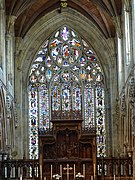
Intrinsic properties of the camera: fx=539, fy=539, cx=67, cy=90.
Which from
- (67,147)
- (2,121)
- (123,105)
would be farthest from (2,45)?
(123,105)

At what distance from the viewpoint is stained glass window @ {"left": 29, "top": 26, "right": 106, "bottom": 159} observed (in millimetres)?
38688

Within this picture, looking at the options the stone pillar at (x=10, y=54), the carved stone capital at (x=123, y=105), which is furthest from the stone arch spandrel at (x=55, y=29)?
the carved stone capital at (x=123, y=105)

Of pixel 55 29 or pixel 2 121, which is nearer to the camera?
pixel 2 121

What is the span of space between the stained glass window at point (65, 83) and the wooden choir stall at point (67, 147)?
20.6 ft

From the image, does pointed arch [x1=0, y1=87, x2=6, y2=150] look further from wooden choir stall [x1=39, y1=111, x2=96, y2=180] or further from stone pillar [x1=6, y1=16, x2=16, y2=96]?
stone pillar [x1=6, y1=16, x2=16, y2=96]

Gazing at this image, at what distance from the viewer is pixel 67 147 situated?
3172 centimetres

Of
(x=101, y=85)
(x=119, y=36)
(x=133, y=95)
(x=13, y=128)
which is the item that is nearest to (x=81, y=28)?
(x=101, y=85)

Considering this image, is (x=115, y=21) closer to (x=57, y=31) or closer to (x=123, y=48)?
(x=123, y=48)

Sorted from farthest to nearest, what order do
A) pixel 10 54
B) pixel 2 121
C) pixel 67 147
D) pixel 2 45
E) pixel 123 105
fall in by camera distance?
pixel 10 54 → pixel 123 105 → pixel 67 147 → pixel 2 45 → pixel 2 121

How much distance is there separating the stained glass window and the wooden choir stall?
6.27m

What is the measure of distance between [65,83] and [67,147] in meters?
8.69

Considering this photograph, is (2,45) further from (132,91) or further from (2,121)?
(132,91)

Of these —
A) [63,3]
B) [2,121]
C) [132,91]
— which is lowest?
[2,121]

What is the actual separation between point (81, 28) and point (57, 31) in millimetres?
1910
